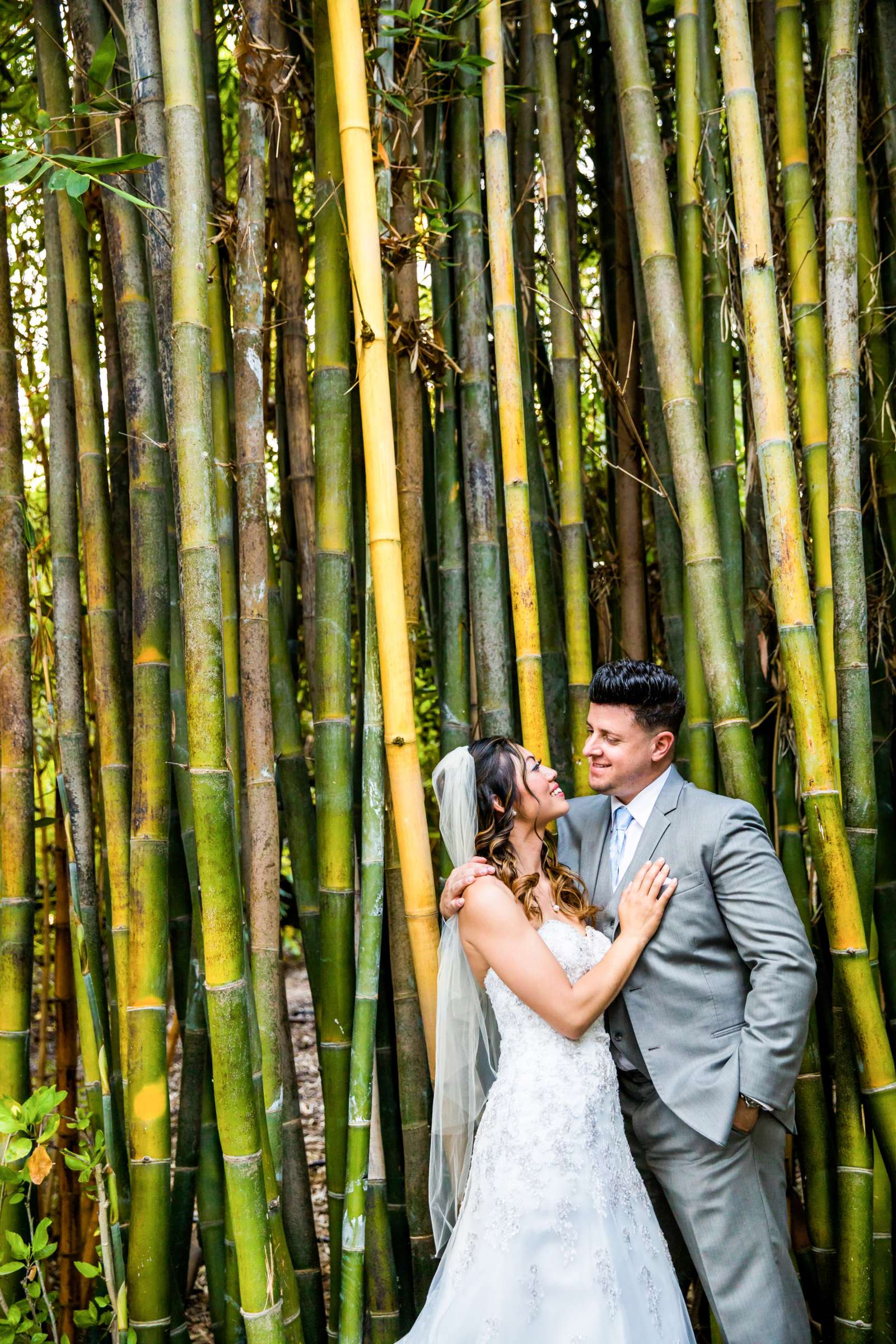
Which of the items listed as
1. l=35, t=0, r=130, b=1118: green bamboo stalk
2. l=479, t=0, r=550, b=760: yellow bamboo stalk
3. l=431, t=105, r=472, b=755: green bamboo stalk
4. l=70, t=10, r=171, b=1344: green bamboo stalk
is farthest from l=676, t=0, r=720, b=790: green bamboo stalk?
l=35, t=0, r=130, b=1118: green bamboo stalk

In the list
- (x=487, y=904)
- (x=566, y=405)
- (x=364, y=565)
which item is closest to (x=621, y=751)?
(x=487, y=904)

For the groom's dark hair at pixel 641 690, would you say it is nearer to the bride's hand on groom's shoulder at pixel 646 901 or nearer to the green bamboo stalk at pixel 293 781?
the bride's hand on groom's shoulder at pixel 646 901

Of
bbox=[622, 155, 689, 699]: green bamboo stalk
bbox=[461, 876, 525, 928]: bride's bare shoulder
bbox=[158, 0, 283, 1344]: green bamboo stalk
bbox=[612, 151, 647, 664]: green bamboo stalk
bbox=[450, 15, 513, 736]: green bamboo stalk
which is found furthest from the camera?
bbox=[612, 151, 647, 664]: green bamboo stalk

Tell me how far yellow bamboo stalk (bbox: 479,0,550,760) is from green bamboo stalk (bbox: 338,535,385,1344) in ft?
0.93

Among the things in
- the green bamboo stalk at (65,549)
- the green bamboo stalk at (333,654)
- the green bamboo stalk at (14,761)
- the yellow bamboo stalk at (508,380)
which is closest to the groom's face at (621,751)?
the yellow bamboo stalk at (508,380)

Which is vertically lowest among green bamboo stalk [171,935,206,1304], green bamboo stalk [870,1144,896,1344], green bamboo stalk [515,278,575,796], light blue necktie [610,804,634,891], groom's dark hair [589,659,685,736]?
green bamboo stalk [870,1144,896,1344]

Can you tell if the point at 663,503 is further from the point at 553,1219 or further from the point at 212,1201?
the point at 212,1201

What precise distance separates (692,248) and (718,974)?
142 cm

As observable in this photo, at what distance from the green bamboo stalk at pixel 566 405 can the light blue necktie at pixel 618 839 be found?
21 cm

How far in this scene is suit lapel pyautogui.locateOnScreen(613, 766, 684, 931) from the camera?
1.92 metres

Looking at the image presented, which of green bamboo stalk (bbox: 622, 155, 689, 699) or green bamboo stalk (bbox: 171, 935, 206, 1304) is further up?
green bamboo stalk (bbox: 622, 155, 689, 699)

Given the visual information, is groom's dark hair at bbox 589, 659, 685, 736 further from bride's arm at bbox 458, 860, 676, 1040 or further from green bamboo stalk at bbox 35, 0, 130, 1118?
green bamboo stalk at bbox 35, 0, 130, 1118

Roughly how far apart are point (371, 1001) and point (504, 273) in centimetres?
136

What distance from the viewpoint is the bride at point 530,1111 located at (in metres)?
1.71
